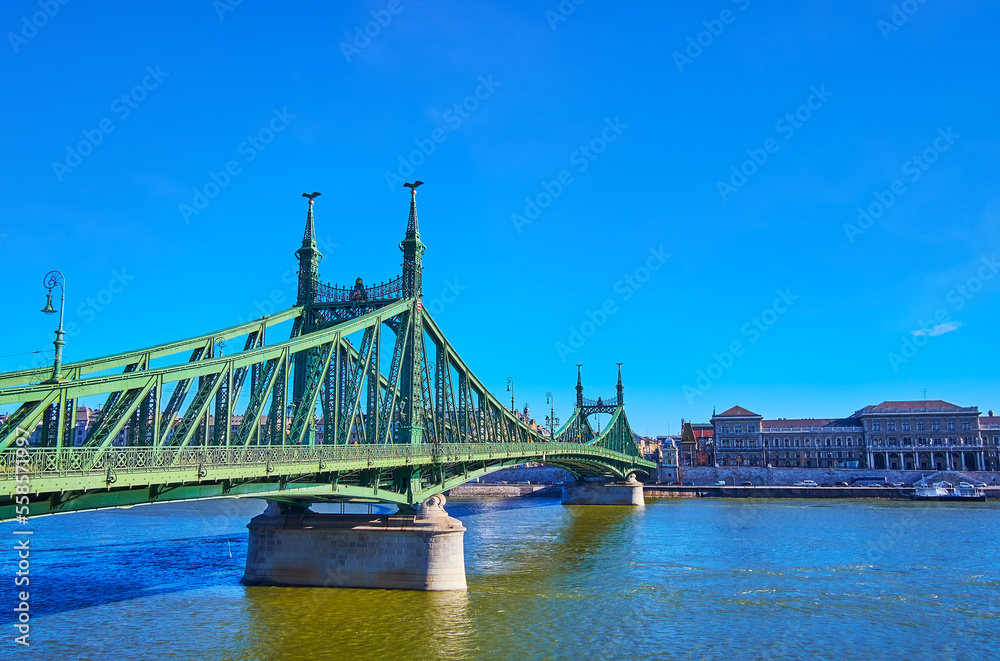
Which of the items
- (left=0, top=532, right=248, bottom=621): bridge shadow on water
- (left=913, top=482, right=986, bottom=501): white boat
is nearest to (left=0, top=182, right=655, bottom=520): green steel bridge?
(left=0, top=532, right=248, bottom=621): bridge shadow on water

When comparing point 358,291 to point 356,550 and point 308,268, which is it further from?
point 356,550

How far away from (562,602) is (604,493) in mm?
67987

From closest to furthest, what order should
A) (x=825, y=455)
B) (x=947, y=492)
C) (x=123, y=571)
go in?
(x=123, y=571) → (x=947, y=492) → (x=825, y=455)

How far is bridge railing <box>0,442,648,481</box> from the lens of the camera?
18.0 metres

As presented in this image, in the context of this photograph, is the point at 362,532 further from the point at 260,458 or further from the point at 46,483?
the point at 46,483

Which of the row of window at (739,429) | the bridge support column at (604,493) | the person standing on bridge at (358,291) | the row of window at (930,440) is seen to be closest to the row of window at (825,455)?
the row of window at (930,440)

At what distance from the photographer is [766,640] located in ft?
96.9

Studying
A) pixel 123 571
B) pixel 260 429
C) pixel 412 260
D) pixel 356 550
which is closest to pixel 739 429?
pixel 412 260

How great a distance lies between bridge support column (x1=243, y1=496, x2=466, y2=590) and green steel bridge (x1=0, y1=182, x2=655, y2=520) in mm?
1669

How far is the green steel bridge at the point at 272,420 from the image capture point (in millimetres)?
19125

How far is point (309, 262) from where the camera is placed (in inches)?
1711

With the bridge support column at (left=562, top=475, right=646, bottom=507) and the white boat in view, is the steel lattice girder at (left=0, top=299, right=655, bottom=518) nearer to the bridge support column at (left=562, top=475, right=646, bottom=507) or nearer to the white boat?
the bridge support column at (left=562, top=475, right=646, bottom=507)

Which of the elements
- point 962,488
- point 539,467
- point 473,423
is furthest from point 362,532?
point 539,467

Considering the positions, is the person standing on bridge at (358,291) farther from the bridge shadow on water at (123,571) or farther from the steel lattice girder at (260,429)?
the bridge shadow on water at (123,571)
